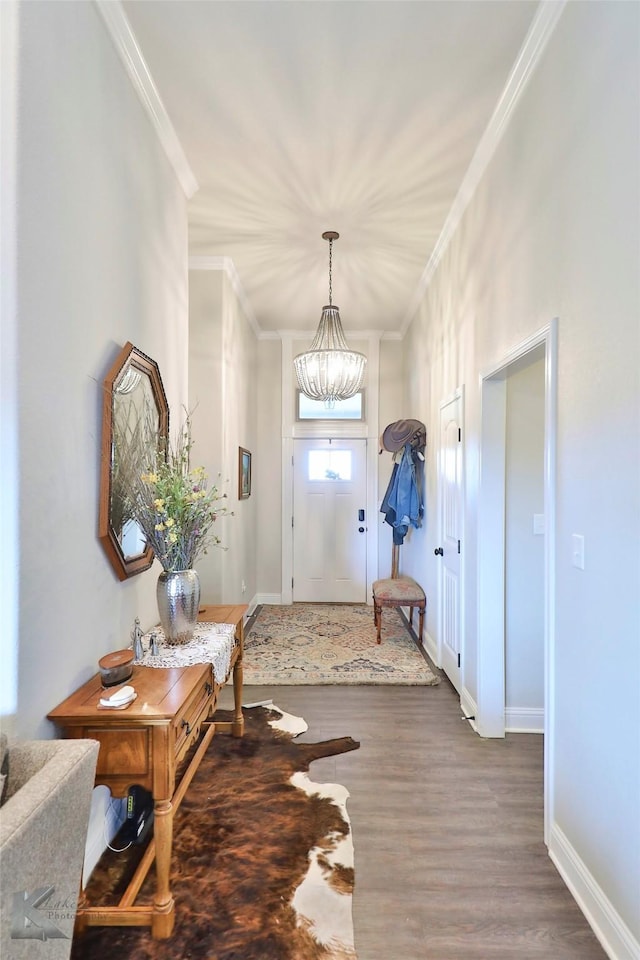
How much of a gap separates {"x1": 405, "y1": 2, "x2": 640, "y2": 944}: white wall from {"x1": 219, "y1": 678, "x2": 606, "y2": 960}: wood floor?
17 cm

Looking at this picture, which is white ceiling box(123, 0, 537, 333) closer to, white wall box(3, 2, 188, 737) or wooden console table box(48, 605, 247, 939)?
white wall box(3, 2, 188, 737)

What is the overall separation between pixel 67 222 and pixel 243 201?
1812 mm

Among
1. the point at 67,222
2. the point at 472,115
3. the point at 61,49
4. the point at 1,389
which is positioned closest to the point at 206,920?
the point at 1,389

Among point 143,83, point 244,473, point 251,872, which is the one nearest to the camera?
point 251,872

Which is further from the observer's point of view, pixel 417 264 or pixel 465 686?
pixel 417 264

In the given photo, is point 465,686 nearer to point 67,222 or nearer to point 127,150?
point 67,222

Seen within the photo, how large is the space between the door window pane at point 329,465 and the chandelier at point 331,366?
1787 mm

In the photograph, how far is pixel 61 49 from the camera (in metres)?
1.49

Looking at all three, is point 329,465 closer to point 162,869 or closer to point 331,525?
point 331,525

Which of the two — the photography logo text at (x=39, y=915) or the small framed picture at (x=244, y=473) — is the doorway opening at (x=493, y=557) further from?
the small framed picture at (x=244, y=473)

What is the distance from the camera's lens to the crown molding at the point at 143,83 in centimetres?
180

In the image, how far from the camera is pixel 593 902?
1.53 metres

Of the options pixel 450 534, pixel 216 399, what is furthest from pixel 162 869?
pixel 216 399

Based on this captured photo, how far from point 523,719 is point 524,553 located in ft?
3.14
